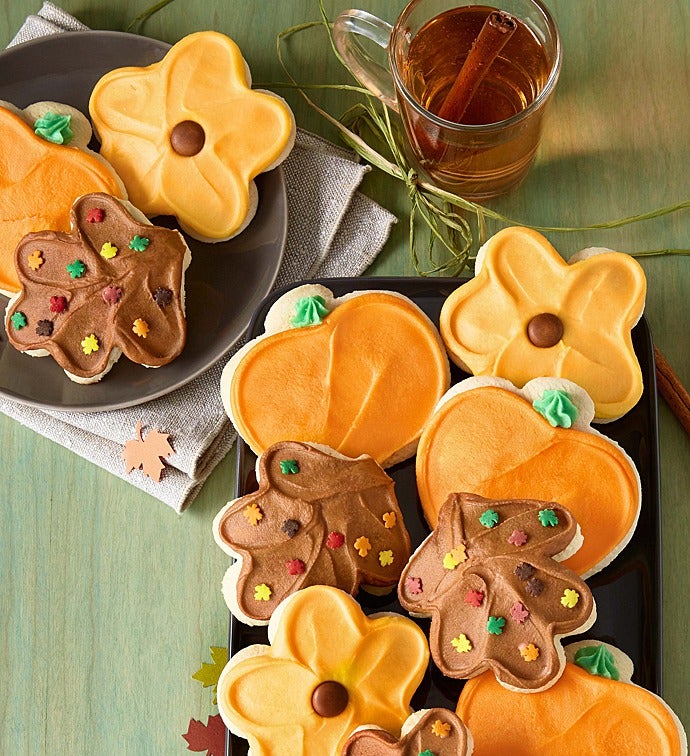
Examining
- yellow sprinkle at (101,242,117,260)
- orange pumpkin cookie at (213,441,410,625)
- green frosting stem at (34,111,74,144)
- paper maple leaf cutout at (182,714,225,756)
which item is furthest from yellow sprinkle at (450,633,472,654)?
green frosting stem at (34,111,74,144)

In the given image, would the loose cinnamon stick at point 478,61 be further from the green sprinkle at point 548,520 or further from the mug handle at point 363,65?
the green sprinkle at point 548,520

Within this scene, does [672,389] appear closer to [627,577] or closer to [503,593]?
[627,577]

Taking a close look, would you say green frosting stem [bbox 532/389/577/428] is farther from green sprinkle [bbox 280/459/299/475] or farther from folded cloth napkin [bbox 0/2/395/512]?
folded cloth napkin [bbox 0/2/395/512]

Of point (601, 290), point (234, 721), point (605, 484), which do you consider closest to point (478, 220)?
point (601, 290)

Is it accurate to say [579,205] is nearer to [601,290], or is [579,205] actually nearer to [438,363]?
[601,290]

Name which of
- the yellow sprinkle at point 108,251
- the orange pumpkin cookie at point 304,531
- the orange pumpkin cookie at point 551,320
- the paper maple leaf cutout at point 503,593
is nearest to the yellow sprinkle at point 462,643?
the paper maple leaf cutout at point 503,593

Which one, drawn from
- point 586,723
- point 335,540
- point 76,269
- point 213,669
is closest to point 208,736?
point 213,669

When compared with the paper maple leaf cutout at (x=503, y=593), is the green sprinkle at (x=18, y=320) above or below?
above
